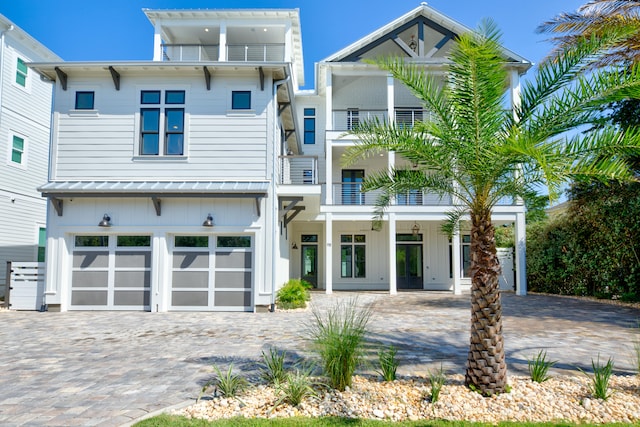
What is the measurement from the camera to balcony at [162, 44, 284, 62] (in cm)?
1722

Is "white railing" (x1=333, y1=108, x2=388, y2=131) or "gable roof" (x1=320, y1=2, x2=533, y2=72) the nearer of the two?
"gable roof" (x1=320, y1=2, x2=533, y2=72)

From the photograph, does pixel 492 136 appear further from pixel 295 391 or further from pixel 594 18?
pixel 594 18

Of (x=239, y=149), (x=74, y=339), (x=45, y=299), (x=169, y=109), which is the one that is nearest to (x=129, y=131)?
(x=169, y=109)

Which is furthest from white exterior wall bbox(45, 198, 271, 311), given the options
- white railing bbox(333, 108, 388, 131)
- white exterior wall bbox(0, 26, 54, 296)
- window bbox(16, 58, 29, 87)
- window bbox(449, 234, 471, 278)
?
window bbox(449, 234, 471, 278)

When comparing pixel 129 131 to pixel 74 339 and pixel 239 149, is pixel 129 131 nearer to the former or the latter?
pixel 239 149

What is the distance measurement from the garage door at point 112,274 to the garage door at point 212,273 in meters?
0.81

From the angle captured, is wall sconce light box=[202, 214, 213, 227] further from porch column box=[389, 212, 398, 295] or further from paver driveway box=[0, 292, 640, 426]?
porch column box=[389, 212, 398, 295]

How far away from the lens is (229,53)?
57.8ft

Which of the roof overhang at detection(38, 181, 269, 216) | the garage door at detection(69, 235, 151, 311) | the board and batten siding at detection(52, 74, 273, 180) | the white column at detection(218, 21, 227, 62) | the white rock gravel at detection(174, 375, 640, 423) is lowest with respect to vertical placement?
the white rock gravel at detection(174, 375, 640, 423)

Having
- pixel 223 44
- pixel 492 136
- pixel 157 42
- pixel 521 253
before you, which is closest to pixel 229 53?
pixel 223 44

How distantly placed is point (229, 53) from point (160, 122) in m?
7.62

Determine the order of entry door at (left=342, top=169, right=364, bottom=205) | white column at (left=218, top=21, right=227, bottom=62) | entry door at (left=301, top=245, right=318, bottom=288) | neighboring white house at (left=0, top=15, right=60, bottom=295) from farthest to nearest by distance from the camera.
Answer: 1. entry door at (left=301, top=245, right=318, bottom=288)
2. entry door at (left=342, top=169, right=364, bottom=205)
3. white column at (left=218, top=21, right=227, bottom=62)
4. neighboring white house at (left=0, top=15, right=60, bottom=295)

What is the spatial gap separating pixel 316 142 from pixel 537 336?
1387 centimetres

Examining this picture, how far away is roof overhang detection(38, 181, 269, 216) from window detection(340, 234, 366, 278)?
8.79m
